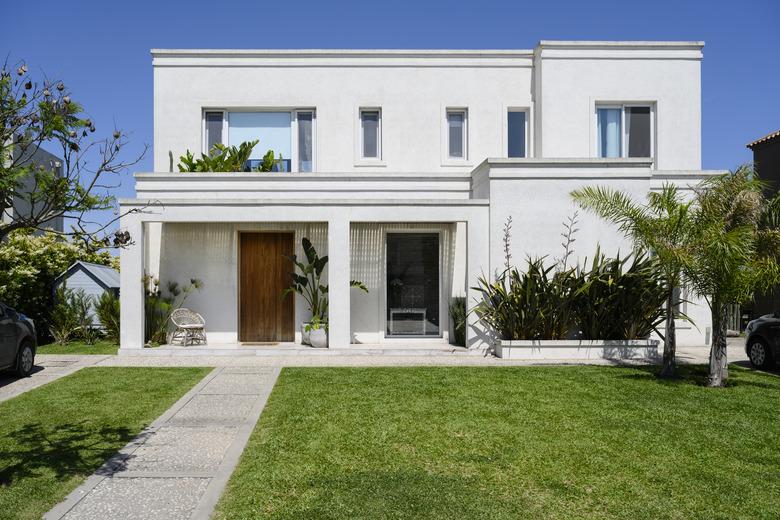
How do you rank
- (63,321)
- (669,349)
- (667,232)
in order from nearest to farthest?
(667,232) → (669,349) → (63,321)

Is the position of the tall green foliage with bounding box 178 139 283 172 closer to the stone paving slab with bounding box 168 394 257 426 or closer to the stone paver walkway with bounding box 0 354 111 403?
the stone paver walkway with bounding box 0 354 111 403

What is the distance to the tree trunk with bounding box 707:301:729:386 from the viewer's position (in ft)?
31.5

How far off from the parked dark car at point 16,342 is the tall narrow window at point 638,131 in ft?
47.3

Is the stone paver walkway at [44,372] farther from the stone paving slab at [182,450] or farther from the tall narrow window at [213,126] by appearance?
the tall narrow window at [213,126]

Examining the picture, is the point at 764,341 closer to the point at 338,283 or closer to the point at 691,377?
the point at 691,377

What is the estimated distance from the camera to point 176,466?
5699 mm

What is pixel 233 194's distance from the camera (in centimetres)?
1431

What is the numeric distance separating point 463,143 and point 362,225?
3.86m

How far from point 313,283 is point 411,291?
2319 mm

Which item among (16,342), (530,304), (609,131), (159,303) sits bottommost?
(16,342)

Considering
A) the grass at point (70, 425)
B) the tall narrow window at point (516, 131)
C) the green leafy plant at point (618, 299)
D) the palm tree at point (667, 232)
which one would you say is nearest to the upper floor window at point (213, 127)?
→ the grass at point (70, 425)

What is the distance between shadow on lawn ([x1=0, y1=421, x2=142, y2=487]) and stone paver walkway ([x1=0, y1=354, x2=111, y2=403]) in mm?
2422

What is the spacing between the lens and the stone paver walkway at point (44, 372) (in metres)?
9.33

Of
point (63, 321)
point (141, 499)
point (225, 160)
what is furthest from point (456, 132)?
point (141, 499)
